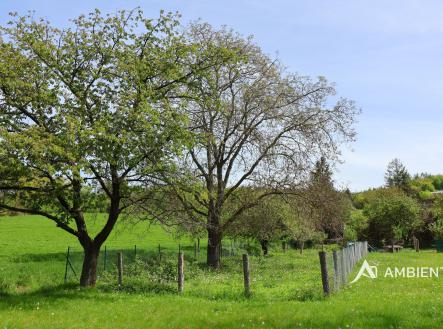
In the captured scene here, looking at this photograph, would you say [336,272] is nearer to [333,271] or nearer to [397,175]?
[333,271]

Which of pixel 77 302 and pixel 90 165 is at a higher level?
pixel 90 165

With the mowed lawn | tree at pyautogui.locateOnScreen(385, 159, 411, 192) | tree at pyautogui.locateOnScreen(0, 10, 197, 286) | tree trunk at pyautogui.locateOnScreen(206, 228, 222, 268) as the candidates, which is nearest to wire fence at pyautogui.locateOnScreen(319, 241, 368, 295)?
the mowed lawn

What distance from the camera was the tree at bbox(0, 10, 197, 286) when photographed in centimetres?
1429

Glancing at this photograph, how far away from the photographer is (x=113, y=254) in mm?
31047

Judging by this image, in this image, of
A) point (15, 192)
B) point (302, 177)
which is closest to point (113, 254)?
point (302, 177)

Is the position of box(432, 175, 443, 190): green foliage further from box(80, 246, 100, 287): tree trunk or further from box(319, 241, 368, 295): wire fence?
box(80, 246, 100, 287): tree trunk

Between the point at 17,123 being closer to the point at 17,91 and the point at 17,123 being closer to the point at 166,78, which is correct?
the point at 17,91

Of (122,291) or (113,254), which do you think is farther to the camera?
(113,254)

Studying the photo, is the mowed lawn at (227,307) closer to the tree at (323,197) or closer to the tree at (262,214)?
the tree at (323,197)

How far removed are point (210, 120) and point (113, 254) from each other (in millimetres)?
11543

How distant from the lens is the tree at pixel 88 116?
46.9 feet

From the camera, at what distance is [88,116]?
15750 millimetres

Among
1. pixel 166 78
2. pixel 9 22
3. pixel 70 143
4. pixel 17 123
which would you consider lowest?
pixel 70 143

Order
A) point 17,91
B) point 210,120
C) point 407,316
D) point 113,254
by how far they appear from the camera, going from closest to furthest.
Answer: point 407,316 → point 17,91 → point 210,120 → point 113,254
